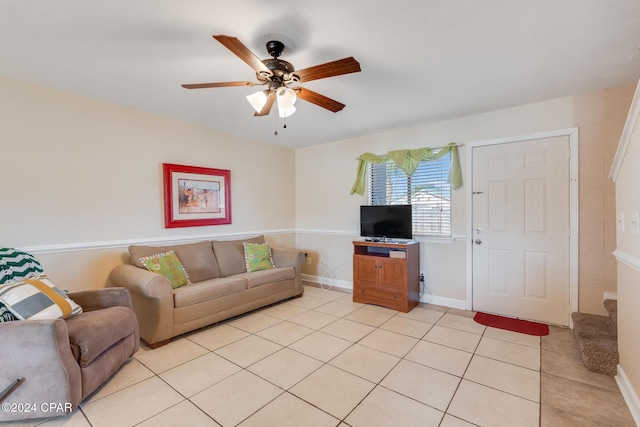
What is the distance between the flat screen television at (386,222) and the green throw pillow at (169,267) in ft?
7.79

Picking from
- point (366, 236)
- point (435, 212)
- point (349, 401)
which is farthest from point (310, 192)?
point (349, 401)

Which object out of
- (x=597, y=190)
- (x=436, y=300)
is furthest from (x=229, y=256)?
(x=597, y=190)

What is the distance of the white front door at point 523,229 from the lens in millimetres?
2988

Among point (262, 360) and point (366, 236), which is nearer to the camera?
point (262, 360)

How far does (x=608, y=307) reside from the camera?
2582mm

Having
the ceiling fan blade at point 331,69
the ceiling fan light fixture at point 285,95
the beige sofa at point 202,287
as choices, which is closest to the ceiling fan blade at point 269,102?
the ceiling fan light fixture at point 285,95

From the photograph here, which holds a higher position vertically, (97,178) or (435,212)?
(97,178)

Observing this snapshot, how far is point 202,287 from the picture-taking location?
9.78 feet

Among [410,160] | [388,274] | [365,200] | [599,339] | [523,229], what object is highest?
[410,160]

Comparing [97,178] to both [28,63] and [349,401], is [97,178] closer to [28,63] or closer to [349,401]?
[28,63]

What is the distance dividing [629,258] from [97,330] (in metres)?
3.54

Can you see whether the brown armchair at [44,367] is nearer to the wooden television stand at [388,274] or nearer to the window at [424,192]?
the wooden television stand at [388,274]

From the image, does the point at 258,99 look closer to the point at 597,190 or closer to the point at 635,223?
the point at 635,223

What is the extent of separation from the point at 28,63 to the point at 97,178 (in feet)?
3.61
